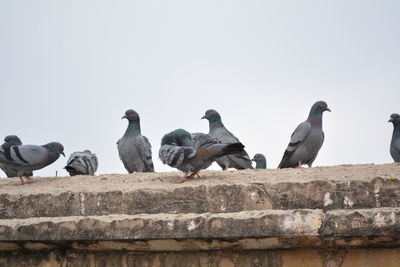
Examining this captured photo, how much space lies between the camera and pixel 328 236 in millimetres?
4914

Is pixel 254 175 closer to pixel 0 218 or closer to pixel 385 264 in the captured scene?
pixel 385 264

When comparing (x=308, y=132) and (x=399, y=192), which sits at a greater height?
(x=308, y=132)

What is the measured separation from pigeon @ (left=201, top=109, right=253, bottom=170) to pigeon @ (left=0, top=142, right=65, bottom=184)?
10.8ft

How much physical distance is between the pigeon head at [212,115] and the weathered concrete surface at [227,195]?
6444 millimetres

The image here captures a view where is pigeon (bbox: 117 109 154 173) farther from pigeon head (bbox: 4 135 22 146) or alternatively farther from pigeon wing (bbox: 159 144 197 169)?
pigeon wing (bbox: 159 144 197 169)

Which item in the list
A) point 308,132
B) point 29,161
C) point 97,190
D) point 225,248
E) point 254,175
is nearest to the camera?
point 225,248

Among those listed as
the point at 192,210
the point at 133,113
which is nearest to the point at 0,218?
the point at 192,210

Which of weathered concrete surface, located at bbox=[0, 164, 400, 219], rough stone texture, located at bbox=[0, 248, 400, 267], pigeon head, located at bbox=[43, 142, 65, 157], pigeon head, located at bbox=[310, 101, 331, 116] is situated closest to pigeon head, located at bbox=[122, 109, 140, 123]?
pigeon head, located at bbox=[43, 142, 65, 157]

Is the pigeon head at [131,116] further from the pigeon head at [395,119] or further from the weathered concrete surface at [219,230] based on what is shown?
the weathered concrete surface at [219,230]

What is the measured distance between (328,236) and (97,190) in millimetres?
2316

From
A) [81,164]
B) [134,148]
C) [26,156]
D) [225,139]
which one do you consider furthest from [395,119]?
[26,156]

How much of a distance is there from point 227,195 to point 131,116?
272 inches

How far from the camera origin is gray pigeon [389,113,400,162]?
12.7 metres

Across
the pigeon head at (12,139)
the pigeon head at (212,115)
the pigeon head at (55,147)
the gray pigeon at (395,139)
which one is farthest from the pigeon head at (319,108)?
the pigeon head at (12,139)
